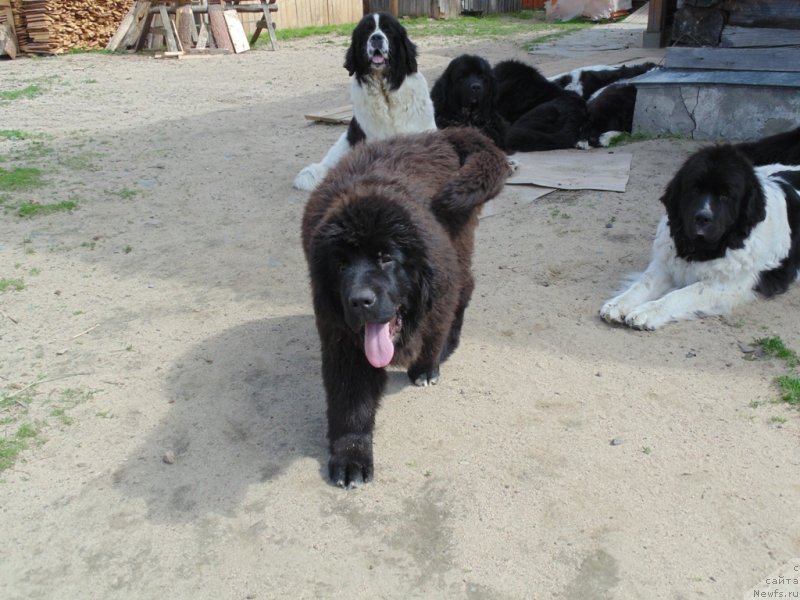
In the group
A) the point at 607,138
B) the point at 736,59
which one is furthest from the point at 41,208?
the point at 736,59

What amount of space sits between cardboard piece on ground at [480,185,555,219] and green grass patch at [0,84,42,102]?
9.49 metres

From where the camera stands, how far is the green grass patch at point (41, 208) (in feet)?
→ 21.8

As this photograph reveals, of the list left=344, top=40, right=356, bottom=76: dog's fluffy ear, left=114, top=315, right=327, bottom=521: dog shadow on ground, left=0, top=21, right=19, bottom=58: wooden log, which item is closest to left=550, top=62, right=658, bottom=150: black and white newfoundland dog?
left=344, top=40, right=356, bottom=76: dog's fluffy ear

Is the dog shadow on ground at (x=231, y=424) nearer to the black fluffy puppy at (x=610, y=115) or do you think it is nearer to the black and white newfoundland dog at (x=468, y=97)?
the black and white newfoundland dog at (x=468, y=97)

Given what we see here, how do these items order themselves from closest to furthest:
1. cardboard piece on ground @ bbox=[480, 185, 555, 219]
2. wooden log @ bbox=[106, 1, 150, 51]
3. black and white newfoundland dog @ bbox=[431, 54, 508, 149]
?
1. cardboard piece on ground @ bbox=[480, 185, 555, 219]
2. black and white newfoundland dog @ bbox=[431, 54, 508, 149]
3. wooden log @ bbox=[106, 1, 150, 51]

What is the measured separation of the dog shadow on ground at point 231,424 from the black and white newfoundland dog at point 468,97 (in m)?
4.30

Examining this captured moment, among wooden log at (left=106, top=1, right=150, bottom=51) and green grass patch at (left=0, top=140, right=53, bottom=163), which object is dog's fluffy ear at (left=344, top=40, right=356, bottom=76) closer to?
green grass patch at (left=0, top=140, right=53, bottom=163)

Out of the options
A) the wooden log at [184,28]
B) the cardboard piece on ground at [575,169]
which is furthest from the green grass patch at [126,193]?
the wooden log at [184,28]

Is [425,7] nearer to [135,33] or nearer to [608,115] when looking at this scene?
[135,33]

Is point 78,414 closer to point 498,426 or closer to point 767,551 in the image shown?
point 498,426

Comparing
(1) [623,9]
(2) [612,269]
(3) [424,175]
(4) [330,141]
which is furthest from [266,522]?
(1) [623,9]

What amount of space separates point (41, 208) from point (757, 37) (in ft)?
27.2

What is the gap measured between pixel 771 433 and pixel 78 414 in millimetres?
3573

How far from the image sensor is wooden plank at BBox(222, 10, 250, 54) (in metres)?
17.7
